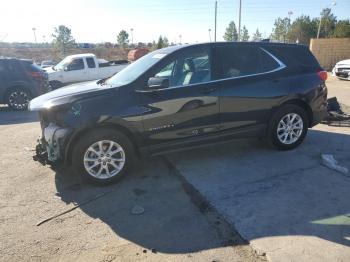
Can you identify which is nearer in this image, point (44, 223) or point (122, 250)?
point (122, 250)

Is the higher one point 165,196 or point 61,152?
point 61,152

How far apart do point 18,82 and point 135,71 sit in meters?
7.95

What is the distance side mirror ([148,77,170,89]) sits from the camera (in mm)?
4613

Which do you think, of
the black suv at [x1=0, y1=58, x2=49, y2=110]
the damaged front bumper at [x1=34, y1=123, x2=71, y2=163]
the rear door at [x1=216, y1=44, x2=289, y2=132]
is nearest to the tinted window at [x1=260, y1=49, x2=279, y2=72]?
the rear door at [x1=216, y1=44, x2=289, y2=132]

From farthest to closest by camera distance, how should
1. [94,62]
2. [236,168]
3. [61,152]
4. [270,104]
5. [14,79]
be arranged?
[94,62], [14,79], [270,104], [236,168], [61,152]

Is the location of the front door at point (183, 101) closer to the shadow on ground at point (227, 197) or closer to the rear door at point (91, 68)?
the shadow on ground at point (227, 197)

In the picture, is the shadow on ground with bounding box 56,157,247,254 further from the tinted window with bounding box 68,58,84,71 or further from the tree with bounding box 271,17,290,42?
the tree with bounding box 271,17,290,42

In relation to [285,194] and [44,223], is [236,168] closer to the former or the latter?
[285,194]

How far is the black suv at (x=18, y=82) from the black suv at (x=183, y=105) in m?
7.32

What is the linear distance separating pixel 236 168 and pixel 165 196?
129 centimetres

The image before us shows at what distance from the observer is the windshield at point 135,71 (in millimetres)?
4887

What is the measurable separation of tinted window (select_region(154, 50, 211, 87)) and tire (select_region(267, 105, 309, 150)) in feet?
4.54

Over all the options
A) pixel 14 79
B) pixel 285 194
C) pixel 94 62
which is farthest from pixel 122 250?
pixel 94 62

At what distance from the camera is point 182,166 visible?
5.22 meters
